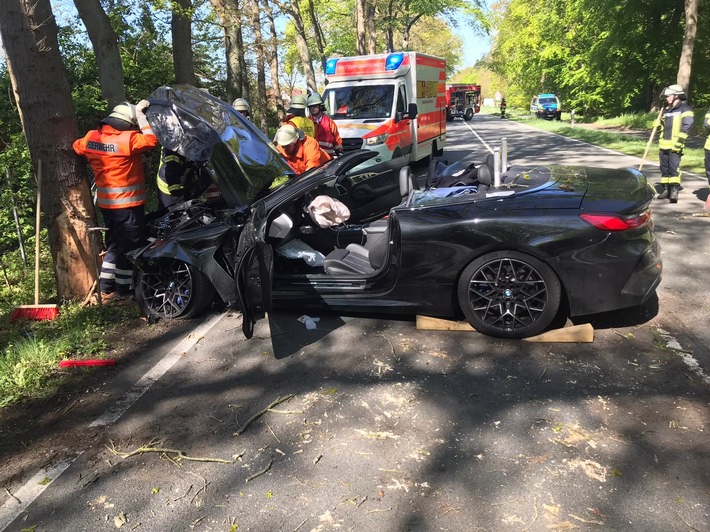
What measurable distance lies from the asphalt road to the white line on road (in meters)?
0.01

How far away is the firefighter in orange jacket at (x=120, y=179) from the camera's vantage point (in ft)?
17.0

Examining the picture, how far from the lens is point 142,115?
512 centimetres

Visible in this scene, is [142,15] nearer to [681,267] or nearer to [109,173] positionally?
[109,173]

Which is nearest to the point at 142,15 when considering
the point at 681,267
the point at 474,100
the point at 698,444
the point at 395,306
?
the point at 395,306

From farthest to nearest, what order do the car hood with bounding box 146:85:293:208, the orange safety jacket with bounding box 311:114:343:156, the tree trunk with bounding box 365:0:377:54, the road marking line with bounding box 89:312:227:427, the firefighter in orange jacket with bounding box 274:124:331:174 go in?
the tree trunk with bounding box 365:0:377:54
the orange safety jacket with bounding box 311:114:343:156
the firefighter in orange jacket with bounding box 274:124:331:174
the car hood with bounding box 146:85:293:208
the road marking line with bounding box 89:312:227:427

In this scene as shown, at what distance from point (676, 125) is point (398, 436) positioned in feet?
26.3

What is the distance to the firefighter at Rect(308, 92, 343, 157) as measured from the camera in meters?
9.40

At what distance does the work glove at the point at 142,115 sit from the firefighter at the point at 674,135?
25.3 feet

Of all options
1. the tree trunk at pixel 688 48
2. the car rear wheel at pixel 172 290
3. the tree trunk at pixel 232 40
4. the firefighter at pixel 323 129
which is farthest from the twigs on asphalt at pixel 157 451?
the tree trunk at pixel 688 48

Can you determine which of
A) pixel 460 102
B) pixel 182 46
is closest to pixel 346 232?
pixel 182 46

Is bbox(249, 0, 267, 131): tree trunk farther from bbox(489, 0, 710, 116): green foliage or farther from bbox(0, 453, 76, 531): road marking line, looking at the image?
bbox(489, 0, 710, 116): green foliage

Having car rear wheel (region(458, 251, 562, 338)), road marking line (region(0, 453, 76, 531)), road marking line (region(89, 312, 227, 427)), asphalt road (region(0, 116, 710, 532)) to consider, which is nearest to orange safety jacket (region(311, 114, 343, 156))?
road marking line (region(89, 312, 227, 427))

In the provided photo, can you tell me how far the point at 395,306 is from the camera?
170 inches

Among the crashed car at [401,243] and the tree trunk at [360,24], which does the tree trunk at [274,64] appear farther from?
the crashed car at [401,243]
